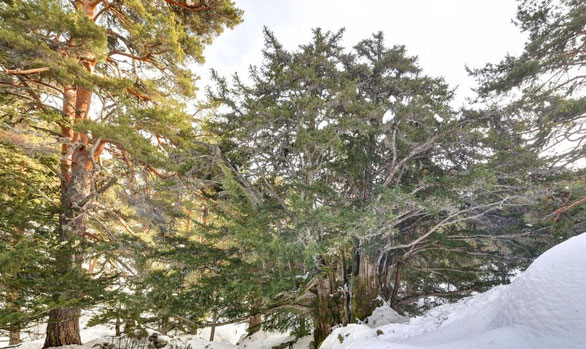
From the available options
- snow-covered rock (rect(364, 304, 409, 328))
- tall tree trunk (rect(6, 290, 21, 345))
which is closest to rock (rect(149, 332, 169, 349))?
tall tree trunk (rect(6, 290, 21, 345))

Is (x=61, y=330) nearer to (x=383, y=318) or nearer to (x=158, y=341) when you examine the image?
(x=158, y=341)

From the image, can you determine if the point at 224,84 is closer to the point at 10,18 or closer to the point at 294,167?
the point at 294,167

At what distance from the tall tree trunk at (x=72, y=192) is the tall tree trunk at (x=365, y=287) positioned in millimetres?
7104

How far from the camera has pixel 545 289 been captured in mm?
2338

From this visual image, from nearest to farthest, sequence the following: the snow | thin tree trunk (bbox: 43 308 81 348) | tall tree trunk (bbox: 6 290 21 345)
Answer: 1. the snow
2. tall tree trunk (bbox: 6 290 21 345)
3. thin tree trunk (bbox: 43 308 81 348)

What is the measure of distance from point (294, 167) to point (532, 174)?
6.40m

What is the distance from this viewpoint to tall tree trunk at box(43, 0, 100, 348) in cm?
659

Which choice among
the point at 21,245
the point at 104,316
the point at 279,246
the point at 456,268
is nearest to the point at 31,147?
the point at 21,245

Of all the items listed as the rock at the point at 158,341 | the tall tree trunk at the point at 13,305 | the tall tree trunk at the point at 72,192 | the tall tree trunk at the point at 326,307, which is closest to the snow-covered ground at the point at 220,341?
the rock at the point at 158,341

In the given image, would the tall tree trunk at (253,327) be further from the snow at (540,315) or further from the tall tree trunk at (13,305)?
the snow at (540,315)

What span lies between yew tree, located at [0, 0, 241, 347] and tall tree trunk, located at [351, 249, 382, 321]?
596 cm

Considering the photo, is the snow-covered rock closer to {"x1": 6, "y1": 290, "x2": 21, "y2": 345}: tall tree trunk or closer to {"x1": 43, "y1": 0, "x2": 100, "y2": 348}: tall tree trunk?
{"x1": 43, "y1": 0, "x2": 100, "y2": 348}: tall tree trunk

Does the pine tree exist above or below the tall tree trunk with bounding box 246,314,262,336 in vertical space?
above

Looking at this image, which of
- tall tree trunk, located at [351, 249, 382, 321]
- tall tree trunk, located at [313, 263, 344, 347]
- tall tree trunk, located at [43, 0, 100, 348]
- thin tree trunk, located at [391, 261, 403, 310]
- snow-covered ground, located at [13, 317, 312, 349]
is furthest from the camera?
snow-covered ground, located at [13, 317, 312, 349]
